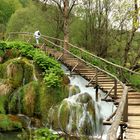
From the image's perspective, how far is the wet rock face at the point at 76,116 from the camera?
15.8 m

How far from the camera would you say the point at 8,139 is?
1504 cm

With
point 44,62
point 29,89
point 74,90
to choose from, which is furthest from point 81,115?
point 44,62

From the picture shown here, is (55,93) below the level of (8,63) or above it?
below

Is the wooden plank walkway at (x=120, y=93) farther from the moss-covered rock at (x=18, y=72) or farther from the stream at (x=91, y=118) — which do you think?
the moss-covered rock at (x=18, y=72)

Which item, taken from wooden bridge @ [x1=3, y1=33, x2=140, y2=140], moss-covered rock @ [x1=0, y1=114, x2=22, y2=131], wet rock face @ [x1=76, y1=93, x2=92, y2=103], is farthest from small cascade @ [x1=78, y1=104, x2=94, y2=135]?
moss-covered rock @ [x1=0, y1=114, x2=22, y2=131]

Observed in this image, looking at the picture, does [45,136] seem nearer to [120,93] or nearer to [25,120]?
[120,93]

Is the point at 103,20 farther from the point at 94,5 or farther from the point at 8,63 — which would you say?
the point at 8,63

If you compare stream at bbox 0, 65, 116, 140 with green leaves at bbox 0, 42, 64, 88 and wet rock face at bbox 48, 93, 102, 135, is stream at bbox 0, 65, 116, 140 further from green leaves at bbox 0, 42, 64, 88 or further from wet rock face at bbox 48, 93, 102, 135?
green leaves at bbox 0, 42, 64, 88

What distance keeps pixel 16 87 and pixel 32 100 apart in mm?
1461

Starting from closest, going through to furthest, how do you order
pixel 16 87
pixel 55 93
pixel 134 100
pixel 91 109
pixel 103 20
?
pixel 134 100
pixel 91 109
pixel 55 93
pixel 16 87
pixel 103 20

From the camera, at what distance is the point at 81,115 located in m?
16.2

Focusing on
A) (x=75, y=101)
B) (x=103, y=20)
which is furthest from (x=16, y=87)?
(x=103, y=20)

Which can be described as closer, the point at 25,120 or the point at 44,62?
the point at 25,120

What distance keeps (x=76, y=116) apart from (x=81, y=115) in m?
0.27
